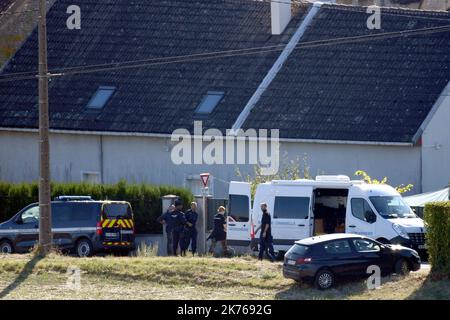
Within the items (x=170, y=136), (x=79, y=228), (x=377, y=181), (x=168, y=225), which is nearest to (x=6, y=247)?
(x=79, y=228)

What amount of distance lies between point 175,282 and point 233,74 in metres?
17.8

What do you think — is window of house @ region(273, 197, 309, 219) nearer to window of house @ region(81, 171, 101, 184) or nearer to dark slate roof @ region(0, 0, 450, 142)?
dark slate roof @ region(0, 0, 450, 142)

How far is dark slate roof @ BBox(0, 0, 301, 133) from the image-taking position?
42.0 m

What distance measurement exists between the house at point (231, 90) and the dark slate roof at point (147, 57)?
0.05m

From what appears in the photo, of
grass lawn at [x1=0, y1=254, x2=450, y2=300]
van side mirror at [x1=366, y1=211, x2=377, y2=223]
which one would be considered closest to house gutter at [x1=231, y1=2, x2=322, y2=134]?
van side mirror at [x1=366, y1=211, x2=377, y2=223]

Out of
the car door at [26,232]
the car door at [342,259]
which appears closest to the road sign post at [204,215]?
the car door at [26,232]

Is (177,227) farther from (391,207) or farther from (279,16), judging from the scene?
(279,16)

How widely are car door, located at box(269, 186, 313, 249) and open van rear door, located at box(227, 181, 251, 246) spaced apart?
4.68 ft

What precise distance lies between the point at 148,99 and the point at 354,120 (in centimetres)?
778

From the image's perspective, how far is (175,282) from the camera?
25.9m

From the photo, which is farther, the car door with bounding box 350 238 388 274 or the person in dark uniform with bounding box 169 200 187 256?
the person in dark uniform with bounding box 169 200 187 256

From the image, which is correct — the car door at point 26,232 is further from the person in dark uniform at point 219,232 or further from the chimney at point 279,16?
the chimney at point 279,16

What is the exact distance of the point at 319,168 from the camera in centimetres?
4019
